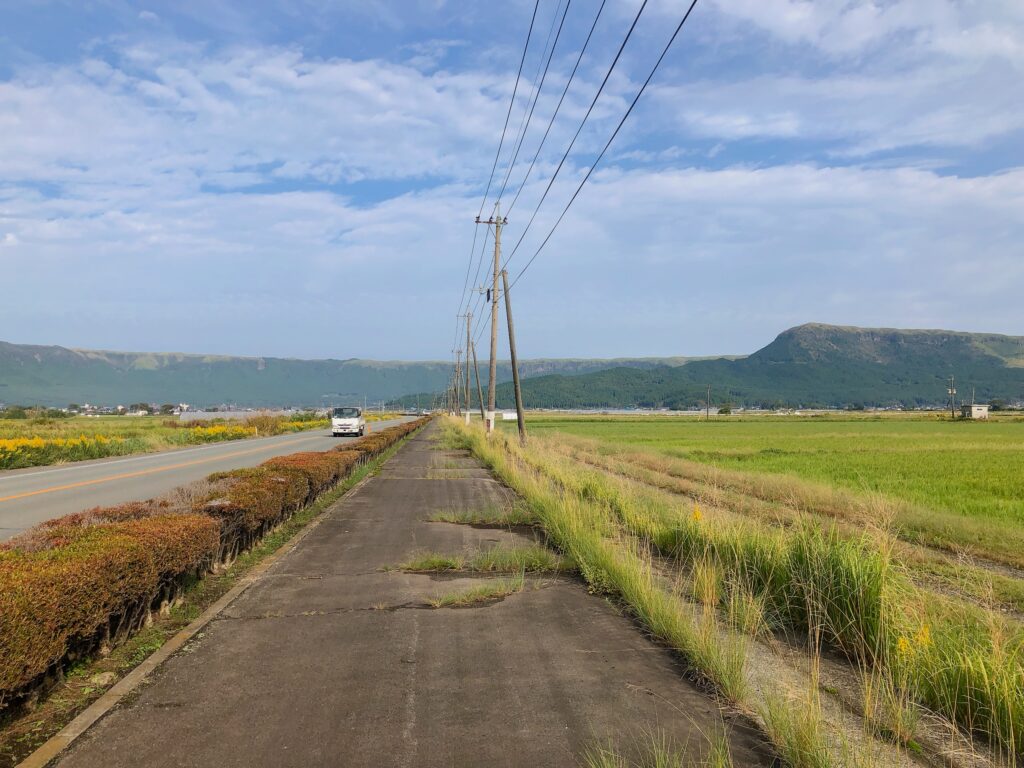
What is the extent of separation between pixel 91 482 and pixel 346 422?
27.4 meters

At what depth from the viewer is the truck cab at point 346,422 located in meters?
44.8

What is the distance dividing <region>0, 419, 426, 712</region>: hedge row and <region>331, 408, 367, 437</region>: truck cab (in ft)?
118

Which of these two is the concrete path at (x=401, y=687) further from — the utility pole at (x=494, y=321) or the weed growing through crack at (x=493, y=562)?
the utility pole at (x=494, y=321)

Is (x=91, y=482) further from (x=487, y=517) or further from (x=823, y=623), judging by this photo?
(x=823, y=623)

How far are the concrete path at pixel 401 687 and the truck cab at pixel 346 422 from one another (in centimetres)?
3833

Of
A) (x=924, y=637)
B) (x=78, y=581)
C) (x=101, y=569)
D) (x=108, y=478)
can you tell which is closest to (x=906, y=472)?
(x=924, y=637)

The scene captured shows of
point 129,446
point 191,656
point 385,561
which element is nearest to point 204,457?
point 129,446

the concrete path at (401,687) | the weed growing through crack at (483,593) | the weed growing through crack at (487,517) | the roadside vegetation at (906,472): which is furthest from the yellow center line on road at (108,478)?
the roadside vegetation at (906,472)

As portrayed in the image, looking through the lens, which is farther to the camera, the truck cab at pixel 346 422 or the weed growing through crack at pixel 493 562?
the truck cab at pixel 346 422

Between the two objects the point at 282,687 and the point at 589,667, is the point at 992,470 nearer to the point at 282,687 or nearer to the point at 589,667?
the point at 589,667

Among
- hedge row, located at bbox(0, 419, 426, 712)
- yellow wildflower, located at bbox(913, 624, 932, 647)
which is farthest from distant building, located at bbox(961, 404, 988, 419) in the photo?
hedge row, located at bbox(0, 419, 426, 712)

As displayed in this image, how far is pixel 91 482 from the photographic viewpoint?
17.4m

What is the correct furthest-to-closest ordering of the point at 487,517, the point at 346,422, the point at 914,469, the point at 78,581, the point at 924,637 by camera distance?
1. the point at 346,422
2. the point at 914,469
3. the point at 487,517
4. the point at 924,637
5. the point at 78,581

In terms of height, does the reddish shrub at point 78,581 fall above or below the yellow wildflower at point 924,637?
above
